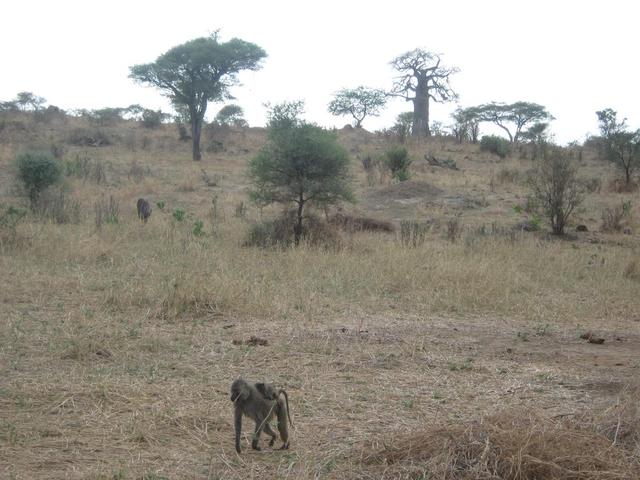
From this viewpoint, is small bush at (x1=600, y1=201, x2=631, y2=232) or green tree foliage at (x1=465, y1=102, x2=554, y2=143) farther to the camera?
green tree foliage at (x1=465, y1=102, x2=554, y2=143)

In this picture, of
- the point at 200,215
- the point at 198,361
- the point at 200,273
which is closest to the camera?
the point at 198,361

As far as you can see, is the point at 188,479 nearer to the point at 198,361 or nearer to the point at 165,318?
the point at 198,361

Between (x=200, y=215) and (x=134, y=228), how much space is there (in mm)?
3132

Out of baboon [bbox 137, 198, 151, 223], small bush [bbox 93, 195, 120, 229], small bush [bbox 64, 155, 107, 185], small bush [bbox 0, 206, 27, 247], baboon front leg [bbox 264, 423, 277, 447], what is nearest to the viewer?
baboon front leg [bbox 264, 423, 277, 447]

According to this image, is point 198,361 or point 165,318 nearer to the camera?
point 198,361

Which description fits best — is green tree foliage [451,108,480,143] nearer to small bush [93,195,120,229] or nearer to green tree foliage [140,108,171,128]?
green tree foliage [140,108,171,128]

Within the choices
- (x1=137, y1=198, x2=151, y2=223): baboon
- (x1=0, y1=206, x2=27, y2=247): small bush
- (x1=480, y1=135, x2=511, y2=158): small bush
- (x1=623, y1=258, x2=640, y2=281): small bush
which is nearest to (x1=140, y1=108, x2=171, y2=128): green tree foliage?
(x1=480, y1=135, x2=511, y2=158): small bush

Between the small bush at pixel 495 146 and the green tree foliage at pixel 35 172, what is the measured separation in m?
17.7

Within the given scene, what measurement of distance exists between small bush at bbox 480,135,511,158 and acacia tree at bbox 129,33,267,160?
400 inches

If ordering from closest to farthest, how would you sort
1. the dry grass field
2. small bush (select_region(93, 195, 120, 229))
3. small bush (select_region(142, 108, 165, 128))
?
the dry grass field < small bush (select_region(93, 195, 120, 229)) < small bush (select_region(142, 108, 165, 128))

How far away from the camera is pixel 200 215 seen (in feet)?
50.3

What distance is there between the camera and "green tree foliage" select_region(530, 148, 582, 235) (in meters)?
14.4

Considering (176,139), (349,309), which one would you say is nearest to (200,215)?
(349,309)

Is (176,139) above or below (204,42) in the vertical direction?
below
